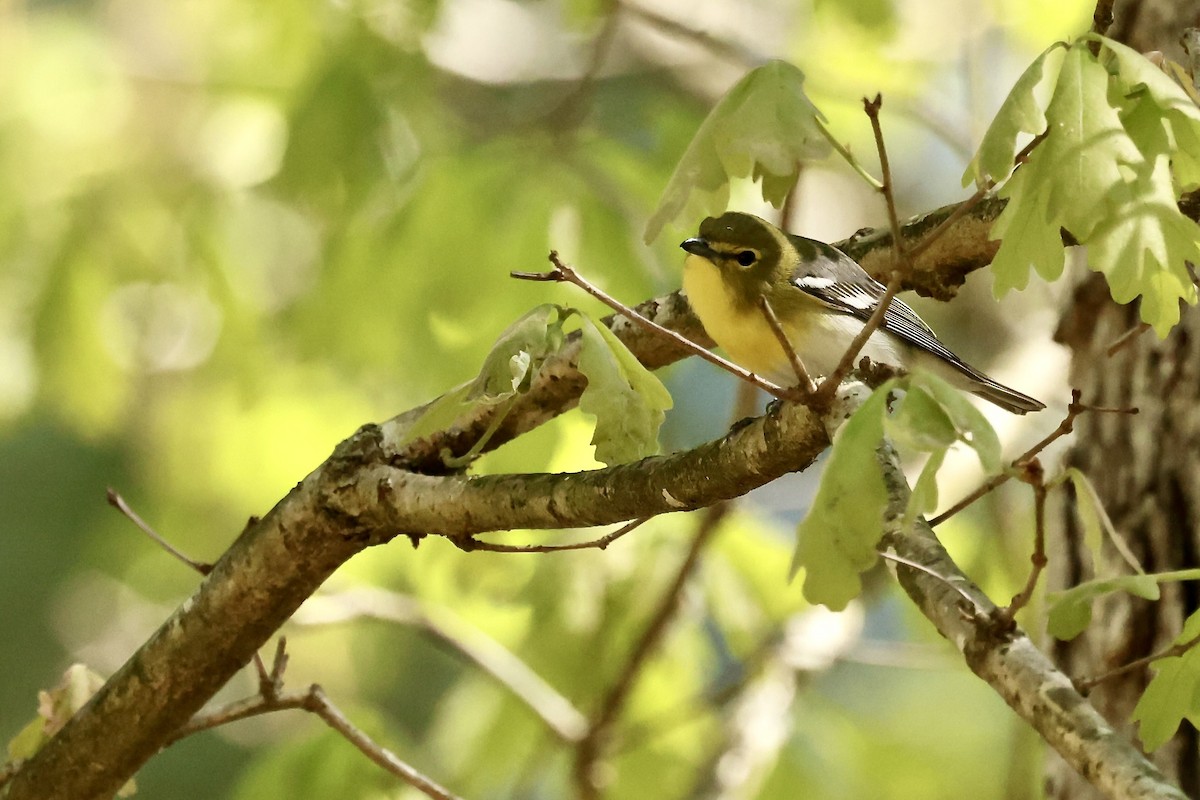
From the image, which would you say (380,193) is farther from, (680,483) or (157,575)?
(157,575)

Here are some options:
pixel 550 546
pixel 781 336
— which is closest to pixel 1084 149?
pixel 781 336

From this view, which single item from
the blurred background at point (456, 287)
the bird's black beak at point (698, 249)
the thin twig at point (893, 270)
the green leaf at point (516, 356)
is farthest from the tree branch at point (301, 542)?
the bird's black beak at point (698, 249)

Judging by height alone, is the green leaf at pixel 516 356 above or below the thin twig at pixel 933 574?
above

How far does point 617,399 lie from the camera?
Answer: 185cm

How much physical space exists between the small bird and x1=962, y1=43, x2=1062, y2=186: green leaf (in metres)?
1.14

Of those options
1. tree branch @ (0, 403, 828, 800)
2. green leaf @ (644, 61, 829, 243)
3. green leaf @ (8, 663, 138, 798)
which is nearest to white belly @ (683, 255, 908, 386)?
green leaf @ (644, 61, 829, 243)

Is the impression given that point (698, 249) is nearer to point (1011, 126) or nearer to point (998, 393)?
point (998, 393)

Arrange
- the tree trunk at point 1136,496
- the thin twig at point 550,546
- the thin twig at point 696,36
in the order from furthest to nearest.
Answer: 1. the thin twig at point 696,36
2. the tree trunk at point 1136,496
3. the thin twig at point 550,546

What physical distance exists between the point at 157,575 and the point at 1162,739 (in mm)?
5283

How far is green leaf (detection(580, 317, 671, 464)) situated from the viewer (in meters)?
1.84

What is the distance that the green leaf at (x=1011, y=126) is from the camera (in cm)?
160

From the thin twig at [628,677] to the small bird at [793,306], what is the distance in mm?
662

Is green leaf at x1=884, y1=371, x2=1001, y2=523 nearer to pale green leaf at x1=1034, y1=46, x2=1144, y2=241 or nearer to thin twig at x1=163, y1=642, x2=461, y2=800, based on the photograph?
pale green leaf at x1=1034, y1=46, x2=1144, y2=241

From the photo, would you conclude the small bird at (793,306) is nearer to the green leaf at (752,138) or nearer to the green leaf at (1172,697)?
the green leaf at (752,138)
